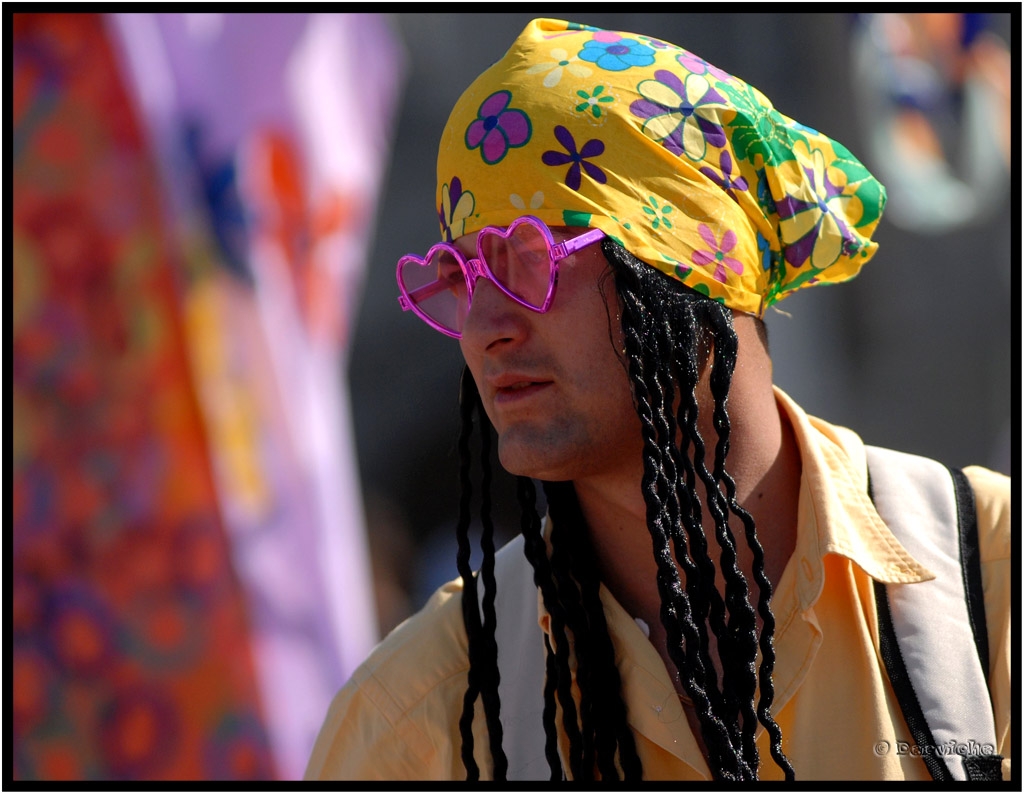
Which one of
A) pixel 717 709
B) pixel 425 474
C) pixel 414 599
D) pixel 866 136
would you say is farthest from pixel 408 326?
pixel 717 709

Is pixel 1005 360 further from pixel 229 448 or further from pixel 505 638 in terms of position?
pixel 505 638

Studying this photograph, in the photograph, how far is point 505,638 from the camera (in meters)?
2.21

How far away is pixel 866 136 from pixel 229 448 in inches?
151

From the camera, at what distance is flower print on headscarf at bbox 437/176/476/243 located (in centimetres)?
216

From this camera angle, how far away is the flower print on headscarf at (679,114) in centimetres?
209

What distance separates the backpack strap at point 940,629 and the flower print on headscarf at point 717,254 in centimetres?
54

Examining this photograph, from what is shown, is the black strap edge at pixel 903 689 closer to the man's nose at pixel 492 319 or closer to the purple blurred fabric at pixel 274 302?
the man's nose at pixel 492 319

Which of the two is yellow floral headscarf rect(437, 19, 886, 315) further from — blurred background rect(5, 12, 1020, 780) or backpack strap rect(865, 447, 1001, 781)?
blurred background rect(5, 12, 1020, 780)

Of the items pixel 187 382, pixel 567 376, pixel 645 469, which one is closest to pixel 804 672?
pixel 645 469

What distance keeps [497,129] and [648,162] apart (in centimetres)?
30

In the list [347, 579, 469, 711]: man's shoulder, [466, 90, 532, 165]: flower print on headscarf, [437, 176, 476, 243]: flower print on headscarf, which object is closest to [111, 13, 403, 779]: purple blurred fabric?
[347, 579, 469, 711]: man's shoulder

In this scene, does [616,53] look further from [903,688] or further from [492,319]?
[903,688]

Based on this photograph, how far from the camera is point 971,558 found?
200 cm

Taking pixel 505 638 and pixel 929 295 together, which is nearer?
pixel 505 638
